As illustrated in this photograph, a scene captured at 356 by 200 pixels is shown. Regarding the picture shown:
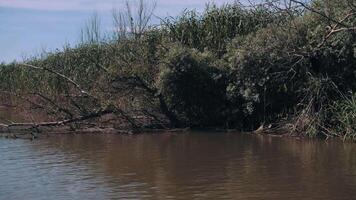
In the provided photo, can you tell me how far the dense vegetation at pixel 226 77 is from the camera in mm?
19703

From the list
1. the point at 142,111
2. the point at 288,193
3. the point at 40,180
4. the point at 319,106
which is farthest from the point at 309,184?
the point at 142,111

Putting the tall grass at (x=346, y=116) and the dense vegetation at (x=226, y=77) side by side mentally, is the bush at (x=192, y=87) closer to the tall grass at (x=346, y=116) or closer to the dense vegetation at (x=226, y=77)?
the dense vegetation at (x=226, y=77)

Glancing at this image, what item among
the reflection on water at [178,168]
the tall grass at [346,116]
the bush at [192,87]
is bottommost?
the reflection on water at [178,168]

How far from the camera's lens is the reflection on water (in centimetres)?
1082

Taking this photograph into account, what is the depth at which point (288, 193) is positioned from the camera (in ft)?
34.3

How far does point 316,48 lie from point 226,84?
417cm

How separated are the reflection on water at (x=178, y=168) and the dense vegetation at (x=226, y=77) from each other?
2.09 m

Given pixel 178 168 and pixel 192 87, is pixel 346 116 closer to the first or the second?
pixel 192 87

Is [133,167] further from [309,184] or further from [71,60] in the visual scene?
[71,60]

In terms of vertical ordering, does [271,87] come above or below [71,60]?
below

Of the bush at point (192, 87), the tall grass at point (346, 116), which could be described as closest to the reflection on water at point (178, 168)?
the tall grass at point (346, 116)

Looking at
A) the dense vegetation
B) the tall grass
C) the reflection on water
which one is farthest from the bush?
the tall grass

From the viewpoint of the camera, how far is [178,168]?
44.7 feet

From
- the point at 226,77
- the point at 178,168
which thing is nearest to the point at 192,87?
the point at 226,77
